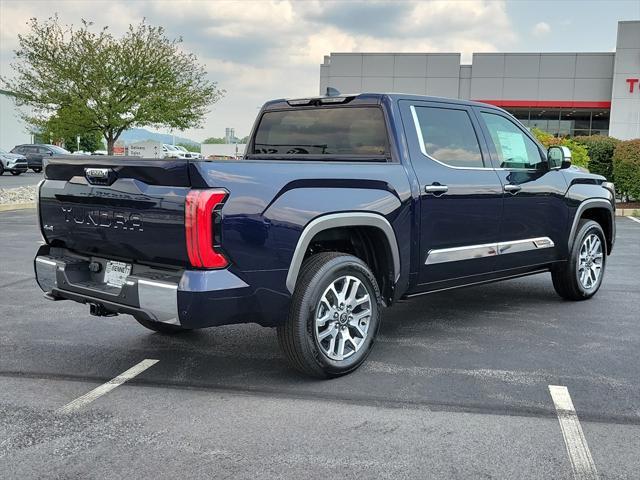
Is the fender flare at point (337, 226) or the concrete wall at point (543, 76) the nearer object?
the fender flare at point (337, 226)

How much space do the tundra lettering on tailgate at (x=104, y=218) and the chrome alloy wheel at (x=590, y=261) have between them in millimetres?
4604

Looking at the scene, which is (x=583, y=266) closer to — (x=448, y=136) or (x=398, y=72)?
(x=448, y=136)

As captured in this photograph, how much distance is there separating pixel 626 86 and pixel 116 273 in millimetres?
36663

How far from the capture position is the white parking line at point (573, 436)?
10.3ft

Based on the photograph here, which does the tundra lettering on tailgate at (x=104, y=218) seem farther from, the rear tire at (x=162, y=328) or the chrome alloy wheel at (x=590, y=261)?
the chrome alloy wheel at (x=590, y=261)

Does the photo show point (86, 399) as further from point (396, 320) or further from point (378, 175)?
point (396, 320)

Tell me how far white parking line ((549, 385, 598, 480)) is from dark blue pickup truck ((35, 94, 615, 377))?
1259mm

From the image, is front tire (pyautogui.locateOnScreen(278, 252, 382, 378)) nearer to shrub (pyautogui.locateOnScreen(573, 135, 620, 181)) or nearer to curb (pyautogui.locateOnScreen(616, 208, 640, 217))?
curb (pyautogui.locateOnScreen(616, 208, 640, 217))

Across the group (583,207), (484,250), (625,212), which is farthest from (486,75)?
(484,250)

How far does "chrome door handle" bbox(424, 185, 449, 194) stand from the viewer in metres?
4.89

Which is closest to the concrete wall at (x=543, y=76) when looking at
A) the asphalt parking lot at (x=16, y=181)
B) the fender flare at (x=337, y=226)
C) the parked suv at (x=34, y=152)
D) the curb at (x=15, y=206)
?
the asphalt parking lot at (x=16, y=181)

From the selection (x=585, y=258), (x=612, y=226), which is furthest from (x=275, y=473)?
(x=612, y=226)

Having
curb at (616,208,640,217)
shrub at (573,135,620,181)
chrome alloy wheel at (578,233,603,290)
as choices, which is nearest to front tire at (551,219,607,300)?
chrome alloy wheel at (578,233,603,290)

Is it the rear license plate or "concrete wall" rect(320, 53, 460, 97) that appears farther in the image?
"concrete wall" rect(320, 53, 460, 97)
